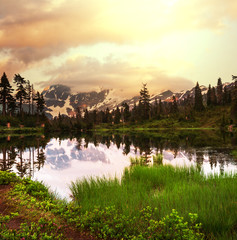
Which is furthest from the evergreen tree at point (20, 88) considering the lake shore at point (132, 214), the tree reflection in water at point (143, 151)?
the lake shore at point (132, 214)

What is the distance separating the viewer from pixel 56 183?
12172mm

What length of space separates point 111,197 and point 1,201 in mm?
4206

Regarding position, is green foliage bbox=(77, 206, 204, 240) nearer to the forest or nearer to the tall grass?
the tall grass

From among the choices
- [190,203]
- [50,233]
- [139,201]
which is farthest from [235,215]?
[50,233]

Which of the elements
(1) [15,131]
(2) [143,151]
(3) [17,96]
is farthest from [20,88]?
(2) [143,151]

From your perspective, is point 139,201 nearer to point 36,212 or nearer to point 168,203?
point 168,203

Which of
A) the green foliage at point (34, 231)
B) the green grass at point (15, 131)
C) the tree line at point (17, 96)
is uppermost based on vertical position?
the tree line at point (17, 96)

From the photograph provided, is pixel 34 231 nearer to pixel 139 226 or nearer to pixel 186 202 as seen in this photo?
pixel 139 226

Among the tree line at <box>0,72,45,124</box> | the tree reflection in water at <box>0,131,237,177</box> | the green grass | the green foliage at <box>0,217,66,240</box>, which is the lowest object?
the tree reflection in water at <box>0,131,237,177</box>

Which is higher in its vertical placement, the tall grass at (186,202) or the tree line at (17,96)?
the tree line at (17,96)

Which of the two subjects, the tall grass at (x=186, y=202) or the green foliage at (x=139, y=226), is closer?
the green foliage at (x=139, y=226)

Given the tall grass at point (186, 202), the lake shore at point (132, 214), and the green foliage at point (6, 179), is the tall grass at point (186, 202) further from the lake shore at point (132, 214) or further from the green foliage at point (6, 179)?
the green foliage at point (6, 179)

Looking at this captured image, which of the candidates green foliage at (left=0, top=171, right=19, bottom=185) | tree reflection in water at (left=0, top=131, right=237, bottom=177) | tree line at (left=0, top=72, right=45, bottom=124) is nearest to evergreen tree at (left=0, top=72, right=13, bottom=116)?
tree line at (left=0, top=72, right=45, bottom=124)

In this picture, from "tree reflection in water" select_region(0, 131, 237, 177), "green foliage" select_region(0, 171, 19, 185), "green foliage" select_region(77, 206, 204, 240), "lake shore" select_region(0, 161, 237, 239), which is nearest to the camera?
"green foliage" select_region(77, 206, 204, 240)
